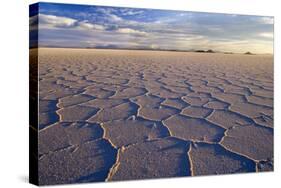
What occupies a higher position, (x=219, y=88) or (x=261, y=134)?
(x=219, y=88)

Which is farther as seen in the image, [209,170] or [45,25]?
[209,170]

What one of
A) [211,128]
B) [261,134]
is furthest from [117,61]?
[261,134]

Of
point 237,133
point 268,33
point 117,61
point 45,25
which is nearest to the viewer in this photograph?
point 45,25

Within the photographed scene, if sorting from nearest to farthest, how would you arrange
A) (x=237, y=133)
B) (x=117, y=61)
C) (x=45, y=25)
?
(x=45, y=25)
(x=117, y=61)
(x=237, y=133)

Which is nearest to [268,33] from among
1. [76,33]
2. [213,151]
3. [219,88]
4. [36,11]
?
[219,88]

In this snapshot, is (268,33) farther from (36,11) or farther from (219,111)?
(36,11)

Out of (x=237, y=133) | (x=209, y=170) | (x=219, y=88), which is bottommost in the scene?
(x=209, y=170)
